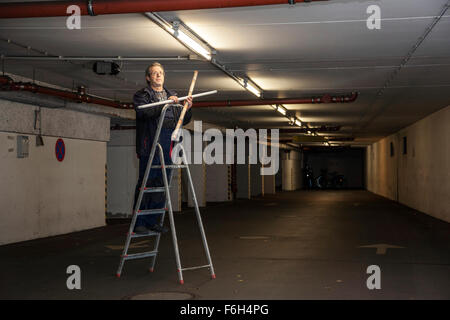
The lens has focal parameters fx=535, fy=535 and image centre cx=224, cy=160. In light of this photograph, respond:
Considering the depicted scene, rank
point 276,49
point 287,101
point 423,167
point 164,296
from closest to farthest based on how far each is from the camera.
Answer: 1. point 164,296
2. point 276,49
3. point 287,101
4. point 423,167

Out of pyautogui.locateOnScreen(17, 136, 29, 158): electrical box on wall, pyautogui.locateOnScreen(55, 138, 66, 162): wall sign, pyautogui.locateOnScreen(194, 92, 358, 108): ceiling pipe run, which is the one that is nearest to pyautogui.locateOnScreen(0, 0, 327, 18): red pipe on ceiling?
pyautogui.locateOnScreen(17, 136, 29, 158): electrical box on wall

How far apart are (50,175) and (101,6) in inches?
241

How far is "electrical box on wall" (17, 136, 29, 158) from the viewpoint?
9.73 metres

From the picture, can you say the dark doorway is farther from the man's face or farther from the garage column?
the man's face

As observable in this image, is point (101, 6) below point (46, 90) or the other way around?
the other way around

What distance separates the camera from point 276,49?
7.89m

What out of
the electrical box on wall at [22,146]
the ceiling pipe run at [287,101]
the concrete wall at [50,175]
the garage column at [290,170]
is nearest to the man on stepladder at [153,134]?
the concrete wall at [50,175]

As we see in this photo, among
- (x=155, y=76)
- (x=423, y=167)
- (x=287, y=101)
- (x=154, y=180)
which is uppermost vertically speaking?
(x=287, y=101)

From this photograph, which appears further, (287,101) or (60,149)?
(287,101)

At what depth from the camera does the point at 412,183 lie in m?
18.6

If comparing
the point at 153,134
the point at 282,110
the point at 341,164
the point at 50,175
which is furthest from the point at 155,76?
the point at 341,164

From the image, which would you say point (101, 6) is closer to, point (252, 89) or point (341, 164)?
point (252, 89)
